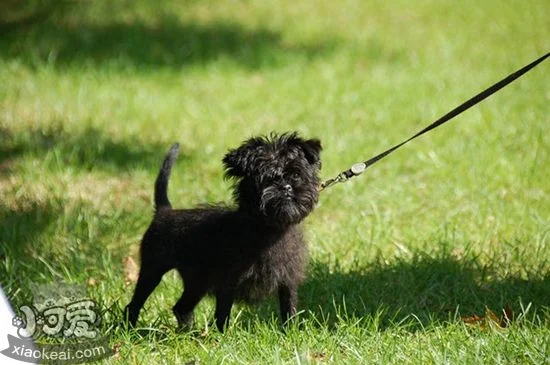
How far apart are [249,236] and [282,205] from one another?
0.40 metres

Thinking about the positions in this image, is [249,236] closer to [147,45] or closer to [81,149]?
[81,149]

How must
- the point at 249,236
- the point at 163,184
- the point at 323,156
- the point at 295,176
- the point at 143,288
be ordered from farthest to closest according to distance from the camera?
the point at 323,156 < the point at 163,184 < the point at 143,288 < the point at 249,236 < the point at 295,176

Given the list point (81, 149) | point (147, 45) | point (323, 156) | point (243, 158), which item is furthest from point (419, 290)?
point (147, 45)

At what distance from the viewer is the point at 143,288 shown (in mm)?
5789

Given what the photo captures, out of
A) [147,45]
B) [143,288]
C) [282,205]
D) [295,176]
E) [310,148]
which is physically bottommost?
[143,288]

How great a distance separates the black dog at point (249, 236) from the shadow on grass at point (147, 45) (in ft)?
24.1

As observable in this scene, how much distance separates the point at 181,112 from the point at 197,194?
266 cm

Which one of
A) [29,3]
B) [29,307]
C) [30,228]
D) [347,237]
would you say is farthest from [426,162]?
[29,3]

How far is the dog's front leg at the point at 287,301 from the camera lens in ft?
17.9

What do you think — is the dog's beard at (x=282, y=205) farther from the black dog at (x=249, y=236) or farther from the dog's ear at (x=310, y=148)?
the dog's ear at (x=310, y=148)

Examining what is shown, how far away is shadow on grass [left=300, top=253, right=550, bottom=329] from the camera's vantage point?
5977 millimetres

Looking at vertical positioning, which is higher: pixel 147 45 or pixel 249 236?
pixel 147 45

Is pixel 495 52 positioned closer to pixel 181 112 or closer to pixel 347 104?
pixel 347 104

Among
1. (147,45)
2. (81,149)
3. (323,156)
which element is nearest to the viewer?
(323,156)
